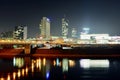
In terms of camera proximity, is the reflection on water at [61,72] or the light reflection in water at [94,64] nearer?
the reflection on water at [61,72]

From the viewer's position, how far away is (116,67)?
44.9 meters

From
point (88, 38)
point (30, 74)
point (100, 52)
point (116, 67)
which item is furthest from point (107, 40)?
point (30, 74)

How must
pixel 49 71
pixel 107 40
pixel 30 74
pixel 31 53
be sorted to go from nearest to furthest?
1. pixel 30 74
2. pixel 49 71
3. pixel 31 53
4. pixel 107 40

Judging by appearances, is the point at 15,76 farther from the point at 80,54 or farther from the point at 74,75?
the point at 80,54

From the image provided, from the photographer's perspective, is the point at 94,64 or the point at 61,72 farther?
the point at 94,64

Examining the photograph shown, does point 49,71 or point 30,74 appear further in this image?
point 49,71

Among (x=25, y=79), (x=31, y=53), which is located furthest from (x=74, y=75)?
(x=31, y=53)

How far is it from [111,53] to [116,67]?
21.6 metres

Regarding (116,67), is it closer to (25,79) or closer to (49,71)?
(49,71)

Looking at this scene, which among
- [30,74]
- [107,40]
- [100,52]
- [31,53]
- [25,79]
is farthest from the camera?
[107,40]

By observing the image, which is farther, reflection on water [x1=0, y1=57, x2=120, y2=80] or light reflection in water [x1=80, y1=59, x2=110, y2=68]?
light reflection in water [x1=80, y1=59, x2=110, y2=68]

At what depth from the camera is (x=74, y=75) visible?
38.4 meters

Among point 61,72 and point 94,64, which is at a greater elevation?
point 94,64

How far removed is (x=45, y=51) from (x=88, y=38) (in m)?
71.0
